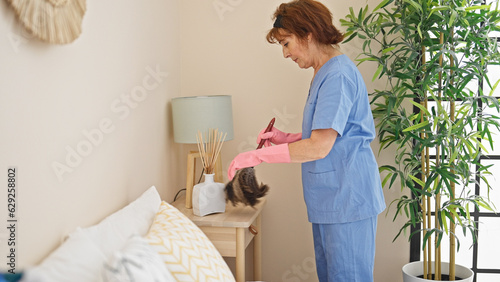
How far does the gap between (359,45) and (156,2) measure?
1.12m

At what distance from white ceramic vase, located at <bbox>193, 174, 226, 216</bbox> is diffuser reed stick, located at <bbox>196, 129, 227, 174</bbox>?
0.21 feet

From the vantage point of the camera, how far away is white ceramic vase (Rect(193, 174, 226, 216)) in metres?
2.17

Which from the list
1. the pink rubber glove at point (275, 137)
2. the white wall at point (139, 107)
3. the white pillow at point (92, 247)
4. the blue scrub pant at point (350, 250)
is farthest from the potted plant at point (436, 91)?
the white pillow at point (92, 247)

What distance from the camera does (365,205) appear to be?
6.41 ft

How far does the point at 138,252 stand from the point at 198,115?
3.73 ft

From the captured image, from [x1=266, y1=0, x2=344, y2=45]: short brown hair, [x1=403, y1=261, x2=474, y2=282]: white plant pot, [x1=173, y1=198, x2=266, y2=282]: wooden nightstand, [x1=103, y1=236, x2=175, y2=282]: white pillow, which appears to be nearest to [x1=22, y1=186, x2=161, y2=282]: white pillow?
[x1=103, y1=236, x2=175, y2=282]: white pillow

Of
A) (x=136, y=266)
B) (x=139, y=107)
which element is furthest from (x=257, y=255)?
(x=136, y=266)

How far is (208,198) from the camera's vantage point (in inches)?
86.1

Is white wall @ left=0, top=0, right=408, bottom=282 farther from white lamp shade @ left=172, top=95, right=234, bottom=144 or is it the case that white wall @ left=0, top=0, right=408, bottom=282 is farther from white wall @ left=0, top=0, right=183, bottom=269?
white lamp shade @ left=172, top=95, right=234, bottom=144

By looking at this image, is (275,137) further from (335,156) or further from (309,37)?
(309,37)

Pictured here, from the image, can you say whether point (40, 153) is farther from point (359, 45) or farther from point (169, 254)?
point (359, 45)

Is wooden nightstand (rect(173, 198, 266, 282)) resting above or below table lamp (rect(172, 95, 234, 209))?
below

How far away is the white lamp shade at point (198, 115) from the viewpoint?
231cm

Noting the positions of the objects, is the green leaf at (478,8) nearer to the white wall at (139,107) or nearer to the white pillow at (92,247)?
the white wall at (139,107)
